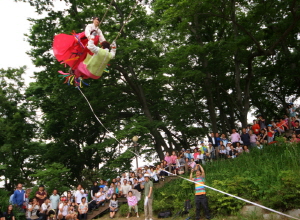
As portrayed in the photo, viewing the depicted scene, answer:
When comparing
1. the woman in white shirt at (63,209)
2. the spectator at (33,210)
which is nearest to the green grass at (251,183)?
the woman in white shirt at (63,209)

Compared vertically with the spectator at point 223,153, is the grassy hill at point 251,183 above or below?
below

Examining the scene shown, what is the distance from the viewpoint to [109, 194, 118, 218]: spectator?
10.5 m

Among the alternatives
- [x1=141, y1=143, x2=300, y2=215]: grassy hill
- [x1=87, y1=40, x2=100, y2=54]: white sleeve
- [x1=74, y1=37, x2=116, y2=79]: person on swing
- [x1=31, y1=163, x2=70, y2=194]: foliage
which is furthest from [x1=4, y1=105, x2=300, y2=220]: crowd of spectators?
[x1=87, y1=40, x2=100, y2=54]: white sleeve

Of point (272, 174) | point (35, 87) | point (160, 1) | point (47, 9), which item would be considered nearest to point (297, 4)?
point (160, 1)

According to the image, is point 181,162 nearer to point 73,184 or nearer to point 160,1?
point 160,1

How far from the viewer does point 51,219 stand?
9.34 metres

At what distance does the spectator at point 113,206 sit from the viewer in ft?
34.6

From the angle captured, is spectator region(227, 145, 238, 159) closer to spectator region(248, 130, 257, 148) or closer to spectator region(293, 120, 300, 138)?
spectator region(248, 130, 257, 148)

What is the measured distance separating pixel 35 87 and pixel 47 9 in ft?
18.4

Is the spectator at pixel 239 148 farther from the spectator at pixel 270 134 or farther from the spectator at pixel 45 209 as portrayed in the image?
the spectator at pixel 45 209

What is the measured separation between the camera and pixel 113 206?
1072cm

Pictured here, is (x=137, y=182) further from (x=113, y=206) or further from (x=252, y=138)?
(x=252, y=138)

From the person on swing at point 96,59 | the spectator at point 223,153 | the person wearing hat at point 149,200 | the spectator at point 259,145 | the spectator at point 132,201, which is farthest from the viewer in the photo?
the spectator at point 223,153

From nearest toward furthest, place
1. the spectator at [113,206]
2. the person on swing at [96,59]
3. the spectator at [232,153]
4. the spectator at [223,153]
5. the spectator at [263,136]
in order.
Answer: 1. the person on swing at [96,59]
2. the spectator at [113,206]
3. the spectator at [232,153]
4. the spectator at [263,136]
5. the spectator at [223,153]
